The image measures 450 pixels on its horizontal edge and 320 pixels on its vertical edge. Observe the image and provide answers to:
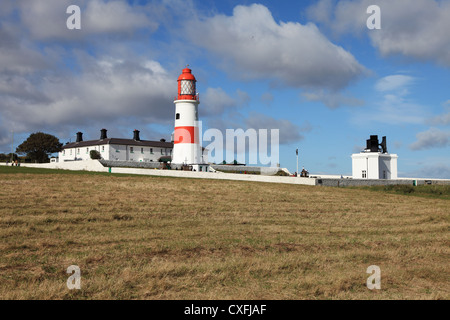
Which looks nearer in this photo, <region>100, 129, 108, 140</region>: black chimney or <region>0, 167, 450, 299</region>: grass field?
<region>0, 167, 450, 299</region>: grass field

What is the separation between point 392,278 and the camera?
30.2 feet

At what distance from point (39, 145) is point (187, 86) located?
53.2m

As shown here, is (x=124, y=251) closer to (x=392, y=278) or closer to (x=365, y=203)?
(x=392, y=278)

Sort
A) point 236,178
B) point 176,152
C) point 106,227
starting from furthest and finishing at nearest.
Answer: point 176,152
point 236,178
point 106,227

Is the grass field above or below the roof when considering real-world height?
below

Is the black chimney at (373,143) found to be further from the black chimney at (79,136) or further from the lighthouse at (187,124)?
the black chimney at (79,136)

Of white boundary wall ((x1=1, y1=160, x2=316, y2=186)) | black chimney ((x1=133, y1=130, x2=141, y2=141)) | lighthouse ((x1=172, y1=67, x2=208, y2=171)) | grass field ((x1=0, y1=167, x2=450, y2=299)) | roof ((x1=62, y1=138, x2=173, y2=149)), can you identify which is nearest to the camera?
Answer: grass field ((x1=0, y1=167, x2=450, y2=299))

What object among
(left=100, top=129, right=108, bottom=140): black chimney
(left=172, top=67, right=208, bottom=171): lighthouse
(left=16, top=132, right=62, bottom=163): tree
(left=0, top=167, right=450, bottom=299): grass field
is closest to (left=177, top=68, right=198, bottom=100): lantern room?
(left=172, top=67, right=208, bottom=171): lighthouse

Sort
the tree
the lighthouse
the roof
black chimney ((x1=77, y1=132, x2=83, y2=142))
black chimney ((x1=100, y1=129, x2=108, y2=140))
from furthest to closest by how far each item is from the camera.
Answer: the tree → black chimney ((x1=77, y1=132, x2=83, y2=142)) → black chimney ((x1=100, y1=129, x2=108, y2=140)) → the roof → the lighthouse

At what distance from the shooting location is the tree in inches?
3812

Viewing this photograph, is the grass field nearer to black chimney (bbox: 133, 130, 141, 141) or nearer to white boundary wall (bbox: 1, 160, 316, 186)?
white boundary wall (bbox: 1, 160, 316, 186)

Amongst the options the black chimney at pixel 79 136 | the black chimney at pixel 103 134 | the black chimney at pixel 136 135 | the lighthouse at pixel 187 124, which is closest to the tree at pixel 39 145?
the black chimney at pixel 79 136
